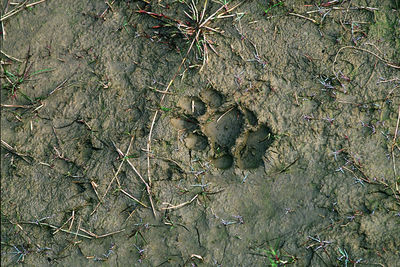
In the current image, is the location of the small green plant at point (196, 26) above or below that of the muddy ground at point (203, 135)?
above

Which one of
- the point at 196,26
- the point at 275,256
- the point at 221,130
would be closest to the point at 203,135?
the point at 221,130

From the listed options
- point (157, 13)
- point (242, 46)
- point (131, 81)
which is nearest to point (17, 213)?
point (131, 81)

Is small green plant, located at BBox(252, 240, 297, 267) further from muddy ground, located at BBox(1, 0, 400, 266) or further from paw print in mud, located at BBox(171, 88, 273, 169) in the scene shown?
paw print in mud, located at BBox(171, 88, 273, 169)

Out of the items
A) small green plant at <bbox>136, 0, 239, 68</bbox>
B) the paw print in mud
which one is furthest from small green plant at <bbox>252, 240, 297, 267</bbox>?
small green plant at <bbox>136, 0, 239, 68</bbox>

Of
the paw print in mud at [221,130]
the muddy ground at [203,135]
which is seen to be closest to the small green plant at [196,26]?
the muddy ground at [203,135]

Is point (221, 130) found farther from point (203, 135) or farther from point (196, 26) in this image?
point (196, 26)

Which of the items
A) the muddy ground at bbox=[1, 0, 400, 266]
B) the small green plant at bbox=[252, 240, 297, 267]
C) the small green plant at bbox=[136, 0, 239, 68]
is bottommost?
the small green plant at bbox=[252, 240, 297, 267]

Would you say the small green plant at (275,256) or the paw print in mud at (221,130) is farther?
the paw print in mud at (221,130)

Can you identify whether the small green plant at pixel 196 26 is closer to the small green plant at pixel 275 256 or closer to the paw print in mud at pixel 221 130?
the paw print in mud at pixel 221 130
